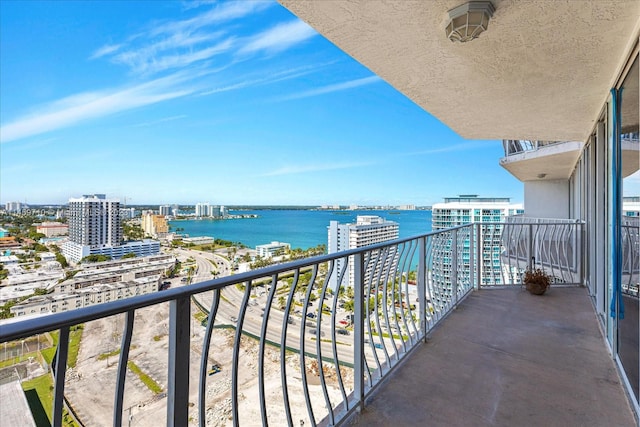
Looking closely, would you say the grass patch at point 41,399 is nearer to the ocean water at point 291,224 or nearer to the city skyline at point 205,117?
the city skyline at point 205,117

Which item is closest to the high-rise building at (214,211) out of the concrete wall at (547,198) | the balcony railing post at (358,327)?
the concrete wall at (547,198)

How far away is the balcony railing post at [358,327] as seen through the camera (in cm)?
199

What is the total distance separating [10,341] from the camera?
2.13 ft

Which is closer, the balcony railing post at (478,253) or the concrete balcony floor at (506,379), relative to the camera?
the concrete balcony floor at (506,379)

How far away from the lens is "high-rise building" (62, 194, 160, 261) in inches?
274

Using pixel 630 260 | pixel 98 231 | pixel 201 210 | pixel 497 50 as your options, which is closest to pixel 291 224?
pixel 201 210

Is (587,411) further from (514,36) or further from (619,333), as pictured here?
(514,36)

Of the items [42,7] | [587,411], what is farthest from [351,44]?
[42,7]

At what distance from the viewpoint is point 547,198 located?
10.1 meters

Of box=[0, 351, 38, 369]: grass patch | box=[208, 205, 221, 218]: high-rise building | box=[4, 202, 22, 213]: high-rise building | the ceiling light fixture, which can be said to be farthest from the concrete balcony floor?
box=[208, 205, 221, 218]: high-rise building

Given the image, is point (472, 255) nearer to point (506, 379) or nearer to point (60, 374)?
point (506, 379)

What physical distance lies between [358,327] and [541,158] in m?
7.12

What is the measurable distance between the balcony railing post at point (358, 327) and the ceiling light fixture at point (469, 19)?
1.51m

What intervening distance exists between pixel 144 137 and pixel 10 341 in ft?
99.1
